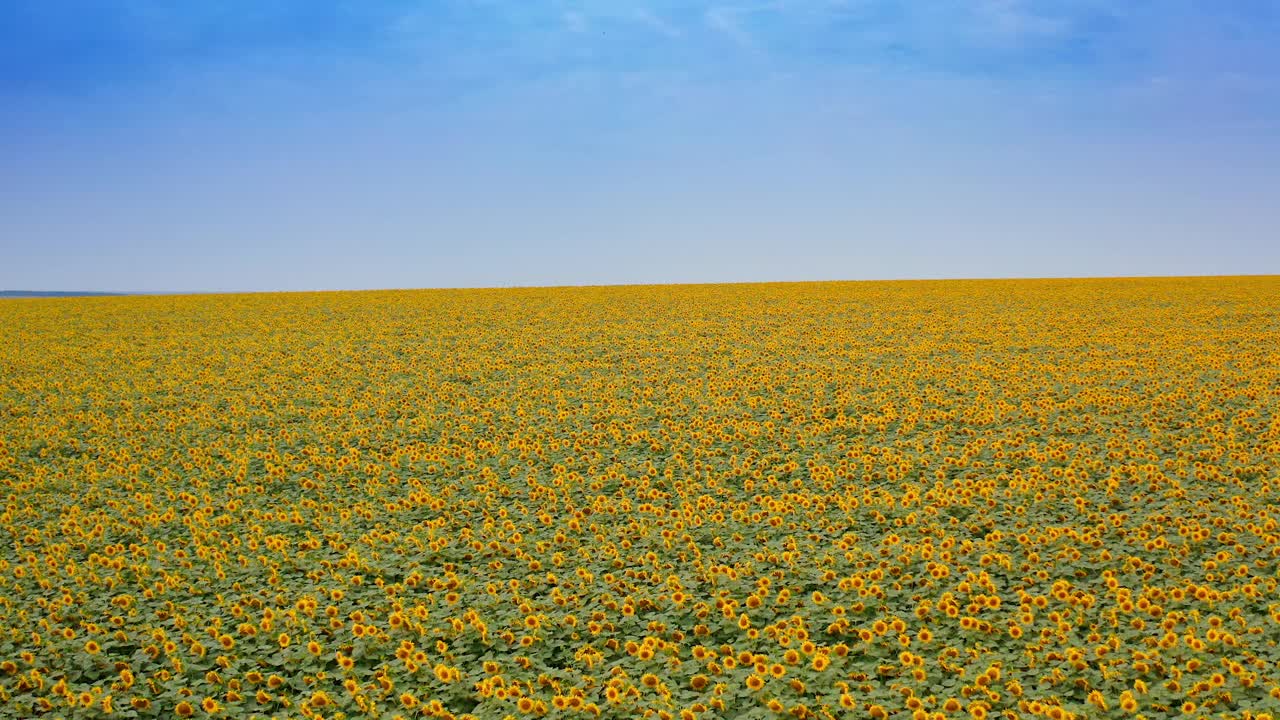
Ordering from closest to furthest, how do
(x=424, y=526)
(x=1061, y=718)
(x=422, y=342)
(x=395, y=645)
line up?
(x=1061, y=718) < (x=395, y=645) < (x=424, y=526) < (x=422, y=342)

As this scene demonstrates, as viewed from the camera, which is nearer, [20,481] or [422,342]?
[20,481]

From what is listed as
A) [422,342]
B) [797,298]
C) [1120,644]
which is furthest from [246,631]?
[797,298]

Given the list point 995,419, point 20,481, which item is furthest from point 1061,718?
point 20,481

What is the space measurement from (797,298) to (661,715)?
34453 mm

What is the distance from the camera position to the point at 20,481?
517 inches

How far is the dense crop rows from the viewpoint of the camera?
22.2ft

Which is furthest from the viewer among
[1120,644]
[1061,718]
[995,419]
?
[995,419]

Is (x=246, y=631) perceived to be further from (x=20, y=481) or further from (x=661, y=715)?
(x=20, y=481)

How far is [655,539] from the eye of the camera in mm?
9641

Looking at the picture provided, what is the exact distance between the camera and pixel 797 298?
129ft

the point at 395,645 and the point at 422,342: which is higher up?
the point at 422,342

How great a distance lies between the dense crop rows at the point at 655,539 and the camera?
6.77 m

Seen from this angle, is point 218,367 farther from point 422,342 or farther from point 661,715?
point 661,715

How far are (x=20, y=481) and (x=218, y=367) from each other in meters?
9.73
